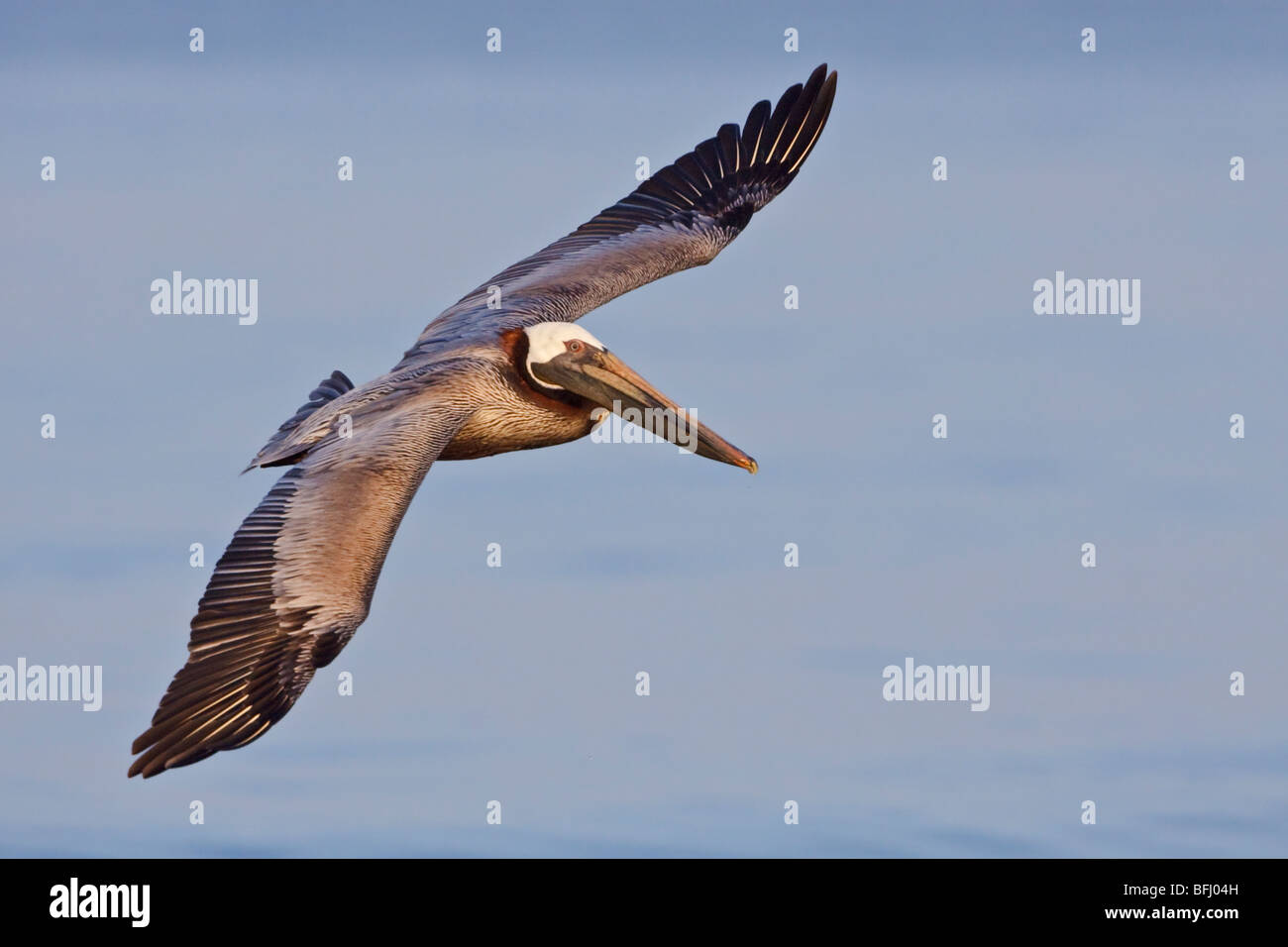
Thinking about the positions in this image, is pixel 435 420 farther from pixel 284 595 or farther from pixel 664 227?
pixel 664 227

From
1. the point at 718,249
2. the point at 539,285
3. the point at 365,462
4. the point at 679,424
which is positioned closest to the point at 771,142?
the point at 718,249

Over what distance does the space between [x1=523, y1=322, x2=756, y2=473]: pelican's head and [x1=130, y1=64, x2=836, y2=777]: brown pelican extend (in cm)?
2

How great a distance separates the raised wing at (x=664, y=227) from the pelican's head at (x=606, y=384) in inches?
31.2

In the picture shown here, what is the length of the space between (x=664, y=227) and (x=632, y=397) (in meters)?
3.92

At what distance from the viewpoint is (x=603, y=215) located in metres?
20.3

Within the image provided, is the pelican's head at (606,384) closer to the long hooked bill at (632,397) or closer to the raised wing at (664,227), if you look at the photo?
the long hooked bill at (632,397)

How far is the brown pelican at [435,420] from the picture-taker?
1307 centimetres

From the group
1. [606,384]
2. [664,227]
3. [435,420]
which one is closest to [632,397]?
[606,384]

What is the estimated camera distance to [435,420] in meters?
14.9

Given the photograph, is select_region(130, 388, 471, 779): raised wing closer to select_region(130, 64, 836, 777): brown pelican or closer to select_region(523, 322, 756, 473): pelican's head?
select_region(130, 64, 836, 777): brown pelican

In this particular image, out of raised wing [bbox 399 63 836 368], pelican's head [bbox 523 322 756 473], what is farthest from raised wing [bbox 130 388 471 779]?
raised wing [bbox 399 63 836 368]

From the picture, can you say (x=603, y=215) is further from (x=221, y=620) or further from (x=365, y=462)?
(x=221, y=620)

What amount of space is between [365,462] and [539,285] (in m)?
4.83

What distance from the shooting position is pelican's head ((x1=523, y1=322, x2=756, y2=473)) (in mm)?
16469
